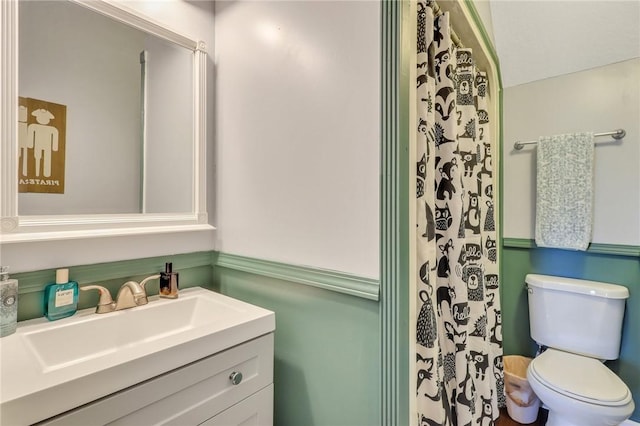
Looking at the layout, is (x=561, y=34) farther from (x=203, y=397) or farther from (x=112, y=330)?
(x=112, y=330)

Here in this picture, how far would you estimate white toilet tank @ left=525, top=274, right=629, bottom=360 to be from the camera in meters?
1.60

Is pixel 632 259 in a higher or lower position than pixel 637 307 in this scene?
higher

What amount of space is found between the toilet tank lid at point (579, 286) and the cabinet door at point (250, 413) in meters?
1.71

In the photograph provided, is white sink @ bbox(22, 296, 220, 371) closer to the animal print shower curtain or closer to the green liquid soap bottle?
the green liquid soap bottle

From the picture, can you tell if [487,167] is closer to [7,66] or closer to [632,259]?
[632,259]

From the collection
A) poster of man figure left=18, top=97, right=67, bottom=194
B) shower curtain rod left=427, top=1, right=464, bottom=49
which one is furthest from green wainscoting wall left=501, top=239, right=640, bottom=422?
poster of man figure left=18, top=97, right=67, bottom=194

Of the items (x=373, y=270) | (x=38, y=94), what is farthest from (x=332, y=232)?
(x=38, y=94)

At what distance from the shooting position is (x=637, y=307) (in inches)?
64.9

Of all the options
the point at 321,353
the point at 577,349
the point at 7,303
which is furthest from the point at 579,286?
the point at 7,303

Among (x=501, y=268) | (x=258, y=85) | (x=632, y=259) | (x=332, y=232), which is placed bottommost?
(x=501, y=268)

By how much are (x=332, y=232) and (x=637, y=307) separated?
1891 millimetres

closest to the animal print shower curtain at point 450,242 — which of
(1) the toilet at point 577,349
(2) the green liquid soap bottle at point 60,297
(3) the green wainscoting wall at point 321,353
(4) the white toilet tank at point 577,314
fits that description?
(3) the green wainscoting wall at point 321,353

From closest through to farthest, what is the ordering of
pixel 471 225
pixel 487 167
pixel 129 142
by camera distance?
1. pixel 129 142
2. pixel 471 225
3. pixel 487 167

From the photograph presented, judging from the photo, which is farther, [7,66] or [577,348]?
[577,348]
